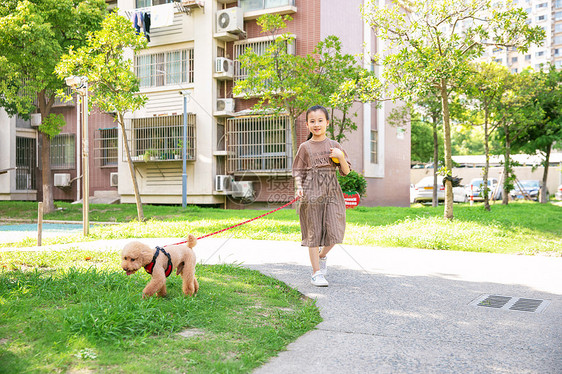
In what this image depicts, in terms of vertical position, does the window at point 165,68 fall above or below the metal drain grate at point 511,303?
above

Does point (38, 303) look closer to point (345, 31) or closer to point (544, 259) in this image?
point (544, 259)

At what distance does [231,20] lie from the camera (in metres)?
19.4

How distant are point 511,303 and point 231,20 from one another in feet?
56.4

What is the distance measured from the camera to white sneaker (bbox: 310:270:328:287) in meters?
5.07

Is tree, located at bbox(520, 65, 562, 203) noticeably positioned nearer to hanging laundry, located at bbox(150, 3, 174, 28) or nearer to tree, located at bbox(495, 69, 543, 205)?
tree, located at bbox(495, 69, 543, 205)

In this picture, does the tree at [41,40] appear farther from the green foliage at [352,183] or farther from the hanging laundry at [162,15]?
the green foliage at [352,183]

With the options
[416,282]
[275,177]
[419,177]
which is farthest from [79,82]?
[419,177]

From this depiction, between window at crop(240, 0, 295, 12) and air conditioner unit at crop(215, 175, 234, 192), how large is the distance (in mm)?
6786

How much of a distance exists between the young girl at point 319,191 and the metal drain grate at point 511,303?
4.76 ft

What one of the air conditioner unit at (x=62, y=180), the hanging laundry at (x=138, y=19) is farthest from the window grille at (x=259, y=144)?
the air conditioner unit at (x=62, y=180)

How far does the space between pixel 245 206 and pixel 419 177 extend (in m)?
26.6

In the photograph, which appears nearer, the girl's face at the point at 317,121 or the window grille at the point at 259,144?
the girl's face at the point at 317,121

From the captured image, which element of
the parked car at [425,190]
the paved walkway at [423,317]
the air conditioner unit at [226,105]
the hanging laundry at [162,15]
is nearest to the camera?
the paved walkway at [423,317]

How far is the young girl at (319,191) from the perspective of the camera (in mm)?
5102
